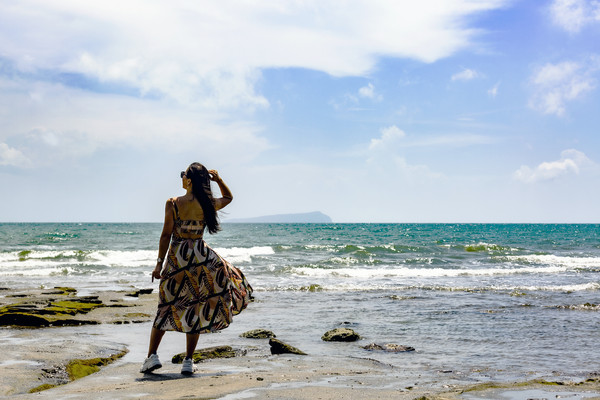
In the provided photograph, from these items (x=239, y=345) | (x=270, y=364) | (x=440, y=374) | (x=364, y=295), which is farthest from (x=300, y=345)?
(x=364, y=295)

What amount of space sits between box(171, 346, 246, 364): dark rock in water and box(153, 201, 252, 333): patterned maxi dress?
2.77 ft

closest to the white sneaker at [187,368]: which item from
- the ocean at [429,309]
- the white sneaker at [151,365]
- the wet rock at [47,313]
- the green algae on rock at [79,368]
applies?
the white sneaker at [151,365]

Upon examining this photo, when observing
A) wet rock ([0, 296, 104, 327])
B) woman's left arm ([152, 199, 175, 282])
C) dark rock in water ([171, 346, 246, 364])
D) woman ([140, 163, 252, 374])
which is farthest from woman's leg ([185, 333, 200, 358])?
wet rock ([0, 296, 104, 327])

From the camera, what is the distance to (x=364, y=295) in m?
14.5

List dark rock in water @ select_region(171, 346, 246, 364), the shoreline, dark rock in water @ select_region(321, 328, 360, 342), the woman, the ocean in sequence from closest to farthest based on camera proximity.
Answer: the shoreline < the woman < dark rock in water @ select_region(171, 346, 246, 364) < the ocean < dark rock in water @ select_region(321, 328, 360, 342)

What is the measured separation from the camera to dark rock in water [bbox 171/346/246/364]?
6.46m

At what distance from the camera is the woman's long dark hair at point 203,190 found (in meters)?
5.79

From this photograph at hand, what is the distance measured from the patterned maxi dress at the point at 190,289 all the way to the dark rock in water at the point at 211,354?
0.85 m

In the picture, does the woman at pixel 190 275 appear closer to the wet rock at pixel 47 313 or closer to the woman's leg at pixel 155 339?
the woman's leg at pixel 155 339

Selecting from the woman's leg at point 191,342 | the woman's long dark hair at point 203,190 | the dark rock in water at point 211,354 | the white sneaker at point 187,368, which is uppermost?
the woman's long dark hair at point 203,190

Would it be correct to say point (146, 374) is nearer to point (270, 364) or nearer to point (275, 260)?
point (270, 364)

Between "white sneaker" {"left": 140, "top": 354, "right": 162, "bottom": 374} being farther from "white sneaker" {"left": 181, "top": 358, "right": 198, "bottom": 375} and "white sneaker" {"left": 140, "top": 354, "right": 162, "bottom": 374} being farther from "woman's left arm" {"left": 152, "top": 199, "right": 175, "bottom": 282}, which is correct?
"woman's left arm" {"left": 152, "top": 199, "right": 175, "bottom": 282}

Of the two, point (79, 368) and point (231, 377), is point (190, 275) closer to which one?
point (231, 377)

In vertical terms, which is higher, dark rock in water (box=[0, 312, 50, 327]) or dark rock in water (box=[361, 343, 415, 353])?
dark rock in water (box=[0, 312, 50, 327])
